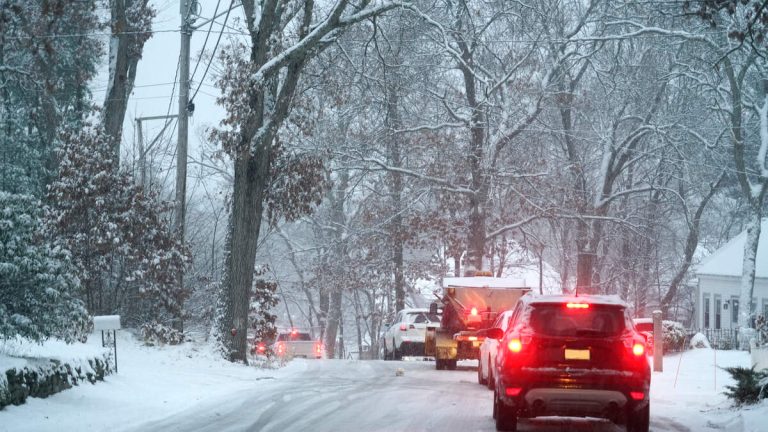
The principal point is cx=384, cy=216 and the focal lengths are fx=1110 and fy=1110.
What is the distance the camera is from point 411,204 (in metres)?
41.5

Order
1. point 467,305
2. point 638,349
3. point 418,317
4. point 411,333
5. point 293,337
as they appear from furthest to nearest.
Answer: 1. point 293,337
2. point 418,317
3. point 411,333
4. point 467,305
5. point 638,349

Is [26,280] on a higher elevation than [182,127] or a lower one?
lower

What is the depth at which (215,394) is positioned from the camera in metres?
18.9

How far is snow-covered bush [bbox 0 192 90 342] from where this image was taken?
1509 centimetres

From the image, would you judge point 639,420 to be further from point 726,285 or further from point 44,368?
point 726,285

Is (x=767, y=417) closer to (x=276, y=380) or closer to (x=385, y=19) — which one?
(x=276, y=380)

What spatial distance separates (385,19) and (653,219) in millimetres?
15903

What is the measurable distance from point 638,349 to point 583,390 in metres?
0.87

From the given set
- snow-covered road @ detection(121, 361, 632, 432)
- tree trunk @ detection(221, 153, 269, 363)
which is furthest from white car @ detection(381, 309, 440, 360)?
snow-covered road @ detection(121, 361, 632, 432)

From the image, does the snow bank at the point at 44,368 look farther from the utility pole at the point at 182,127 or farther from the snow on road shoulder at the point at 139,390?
the utility pole at the point at 182,127

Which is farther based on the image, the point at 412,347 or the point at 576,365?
the point at 412,347

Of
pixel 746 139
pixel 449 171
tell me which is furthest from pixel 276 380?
pixel 746 139

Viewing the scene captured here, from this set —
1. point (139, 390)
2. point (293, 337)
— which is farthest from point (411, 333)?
point (139, 390)

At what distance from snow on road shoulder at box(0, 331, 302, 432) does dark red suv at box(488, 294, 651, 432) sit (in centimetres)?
501
